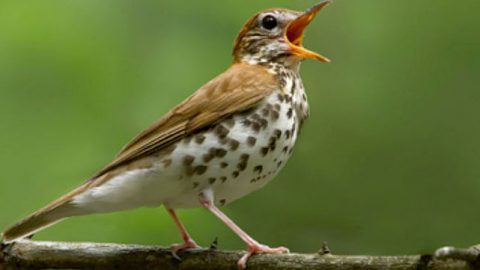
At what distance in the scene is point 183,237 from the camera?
239 inches

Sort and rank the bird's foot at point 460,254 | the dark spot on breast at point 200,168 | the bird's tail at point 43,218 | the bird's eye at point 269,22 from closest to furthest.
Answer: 1. the bird's foot at point 460,254
2. the bird's tail at point 43,218
3. the dark spot on breast at point 200,168
4. the bird's eye at point 269,22

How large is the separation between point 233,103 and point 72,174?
1283 millimetres

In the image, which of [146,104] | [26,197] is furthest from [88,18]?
[26,197]

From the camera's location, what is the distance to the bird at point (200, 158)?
5.73 meters

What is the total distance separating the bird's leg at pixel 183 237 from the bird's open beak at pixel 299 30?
121 centimetres

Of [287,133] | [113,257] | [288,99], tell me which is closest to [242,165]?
[287,133]

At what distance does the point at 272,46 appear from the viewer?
6.51 meters

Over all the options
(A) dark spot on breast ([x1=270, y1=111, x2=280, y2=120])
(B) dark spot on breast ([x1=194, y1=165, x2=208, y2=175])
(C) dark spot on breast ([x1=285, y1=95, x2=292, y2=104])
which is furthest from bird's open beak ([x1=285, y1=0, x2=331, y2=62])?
(B) dark spot on breast ([x1=194, y1=165, x2=208, y2=175])

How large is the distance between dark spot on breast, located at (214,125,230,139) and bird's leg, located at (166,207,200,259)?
0.59 meters

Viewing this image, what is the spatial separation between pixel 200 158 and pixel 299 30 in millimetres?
1313

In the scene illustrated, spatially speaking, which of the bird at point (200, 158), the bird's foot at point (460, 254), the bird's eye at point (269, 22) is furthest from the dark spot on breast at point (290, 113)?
the bird's foot at point (460, 254)

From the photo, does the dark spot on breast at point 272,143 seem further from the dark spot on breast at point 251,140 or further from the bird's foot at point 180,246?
the bird's foot at point 180,246

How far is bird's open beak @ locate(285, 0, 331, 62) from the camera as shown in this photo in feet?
20.8

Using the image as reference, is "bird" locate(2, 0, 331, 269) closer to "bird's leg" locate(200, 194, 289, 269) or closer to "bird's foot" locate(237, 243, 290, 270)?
"bird's leg" locate(200, 194, 289, 269)
